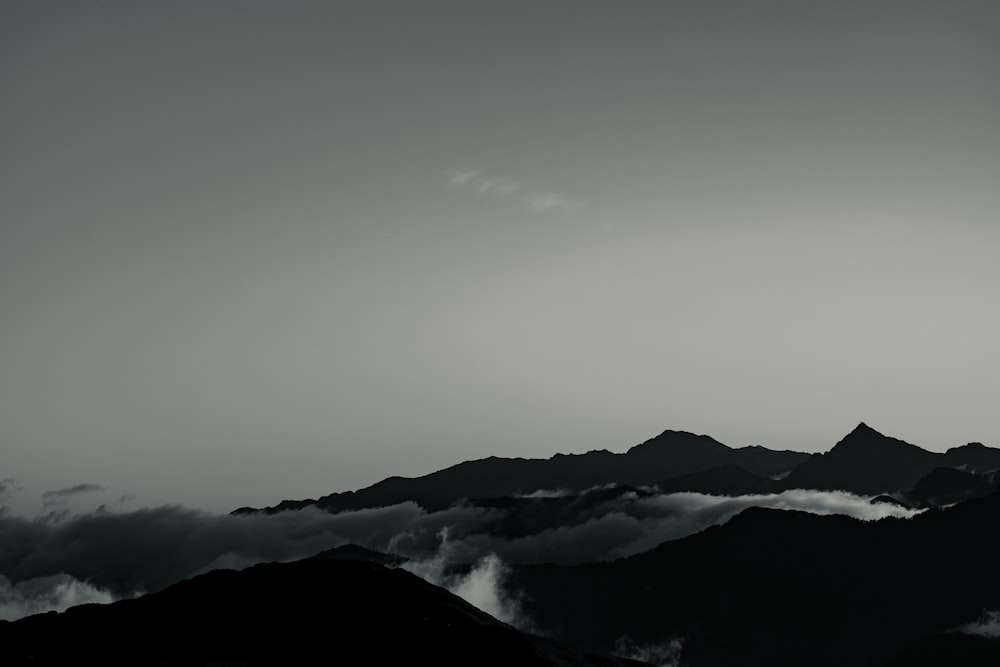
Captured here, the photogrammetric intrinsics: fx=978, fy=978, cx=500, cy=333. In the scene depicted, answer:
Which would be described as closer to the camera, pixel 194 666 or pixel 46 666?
pixel 46 666

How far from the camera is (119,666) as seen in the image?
198 m

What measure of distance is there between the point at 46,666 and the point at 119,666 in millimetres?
15313

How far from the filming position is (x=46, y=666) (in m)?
186

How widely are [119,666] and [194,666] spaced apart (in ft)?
→ 48.2

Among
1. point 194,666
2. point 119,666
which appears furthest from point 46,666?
point 194,666

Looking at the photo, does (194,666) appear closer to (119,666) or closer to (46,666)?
(119,666)

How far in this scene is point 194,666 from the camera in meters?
200

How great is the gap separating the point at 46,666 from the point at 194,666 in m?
27.9
